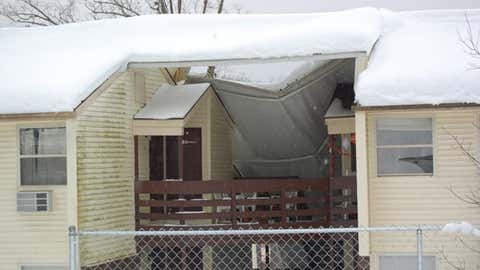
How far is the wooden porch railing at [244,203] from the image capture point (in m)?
15.8

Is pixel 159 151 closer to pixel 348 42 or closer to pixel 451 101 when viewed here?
pixel 348 42

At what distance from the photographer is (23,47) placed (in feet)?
56.6

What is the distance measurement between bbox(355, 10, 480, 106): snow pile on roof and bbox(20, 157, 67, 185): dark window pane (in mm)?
5592

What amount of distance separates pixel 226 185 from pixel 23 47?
17.9 feet

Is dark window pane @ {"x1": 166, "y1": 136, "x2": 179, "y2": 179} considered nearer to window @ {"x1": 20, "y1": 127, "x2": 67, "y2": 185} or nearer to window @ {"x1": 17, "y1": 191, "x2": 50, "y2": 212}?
window @ {"x1": 20, "y1": 127, "x2": 67, "y2": 185}

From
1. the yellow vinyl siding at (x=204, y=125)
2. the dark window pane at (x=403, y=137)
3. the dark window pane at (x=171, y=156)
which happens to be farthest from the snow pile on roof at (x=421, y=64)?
the dark window pane at (x=171, y=156)

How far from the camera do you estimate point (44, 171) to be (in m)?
14.9

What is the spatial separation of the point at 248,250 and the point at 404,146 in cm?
517

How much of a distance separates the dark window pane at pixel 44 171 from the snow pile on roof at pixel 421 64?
18.3 feet

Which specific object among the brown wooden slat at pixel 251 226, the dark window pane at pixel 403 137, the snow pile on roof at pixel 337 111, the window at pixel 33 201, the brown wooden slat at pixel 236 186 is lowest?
the brown wooden slat at pixel 251 226

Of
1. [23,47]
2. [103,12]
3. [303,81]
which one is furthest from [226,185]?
[103,12]

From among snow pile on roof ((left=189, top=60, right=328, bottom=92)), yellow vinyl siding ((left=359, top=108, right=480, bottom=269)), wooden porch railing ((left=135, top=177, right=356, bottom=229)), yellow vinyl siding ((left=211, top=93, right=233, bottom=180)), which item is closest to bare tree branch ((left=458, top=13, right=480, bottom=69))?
yellow vinyl siding ((left=359, top=108, right=480, bottom=269))

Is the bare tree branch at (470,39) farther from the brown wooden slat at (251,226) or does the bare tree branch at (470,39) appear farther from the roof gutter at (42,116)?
the roof gutter at (42,116)

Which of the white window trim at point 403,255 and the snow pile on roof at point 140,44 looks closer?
the white window trim at point 403,255
